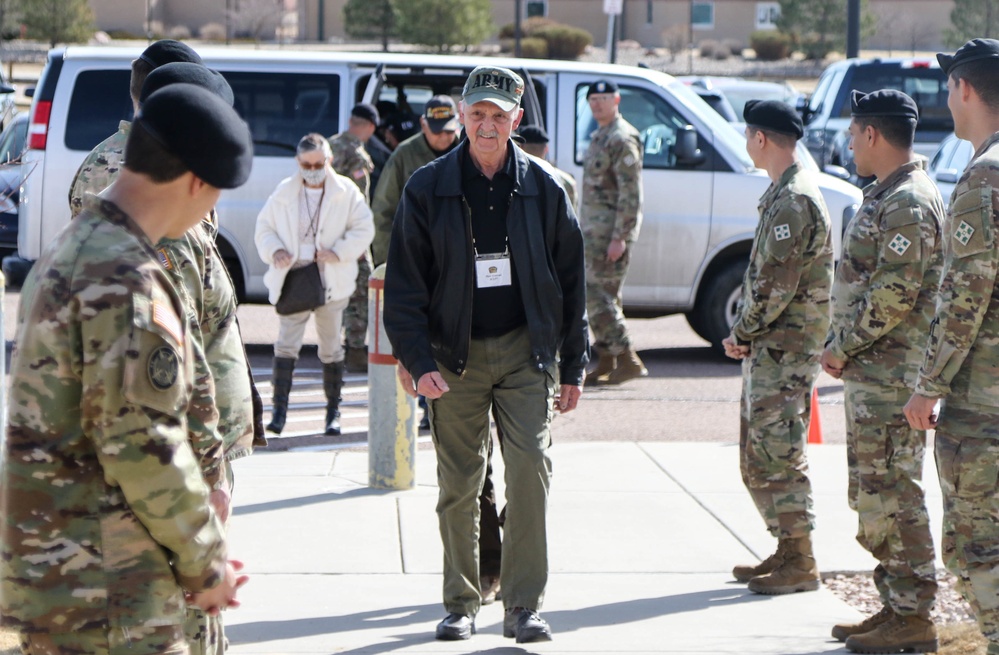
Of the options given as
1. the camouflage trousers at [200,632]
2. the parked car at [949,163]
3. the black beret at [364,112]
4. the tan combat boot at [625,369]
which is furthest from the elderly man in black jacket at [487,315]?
the parked car at [949,163]

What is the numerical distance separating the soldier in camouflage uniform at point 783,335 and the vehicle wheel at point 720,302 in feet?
17.7

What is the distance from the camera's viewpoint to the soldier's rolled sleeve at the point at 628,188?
31.3 feet

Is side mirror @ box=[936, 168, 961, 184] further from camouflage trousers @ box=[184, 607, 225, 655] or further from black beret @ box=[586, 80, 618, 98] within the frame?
camouflage trousers @ box=[184, 607, 225, 655]

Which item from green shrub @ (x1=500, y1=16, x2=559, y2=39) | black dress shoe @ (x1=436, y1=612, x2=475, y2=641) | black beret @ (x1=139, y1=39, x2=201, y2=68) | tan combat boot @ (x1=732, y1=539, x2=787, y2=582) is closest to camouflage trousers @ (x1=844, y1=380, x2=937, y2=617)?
tan combat boot @ (x1=732, y1=539, x2=787, y2=582)

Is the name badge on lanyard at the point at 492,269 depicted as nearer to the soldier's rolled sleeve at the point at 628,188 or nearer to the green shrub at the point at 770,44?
the soldier's rolled sleeve at the point at 628,188

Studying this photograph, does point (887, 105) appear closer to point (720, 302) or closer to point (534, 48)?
point (720, 302)

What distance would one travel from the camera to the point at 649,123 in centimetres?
1102

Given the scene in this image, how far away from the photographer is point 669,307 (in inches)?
434

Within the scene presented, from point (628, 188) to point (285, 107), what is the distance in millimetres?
3016

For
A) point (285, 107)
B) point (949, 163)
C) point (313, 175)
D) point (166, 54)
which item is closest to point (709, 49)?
point (949, 163)

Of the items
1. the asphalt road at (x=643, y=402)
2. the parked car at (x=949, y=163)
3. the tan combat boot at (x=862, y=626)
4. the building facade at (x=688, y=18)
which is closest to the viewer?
the tan combat boot at (x=862, y=626)

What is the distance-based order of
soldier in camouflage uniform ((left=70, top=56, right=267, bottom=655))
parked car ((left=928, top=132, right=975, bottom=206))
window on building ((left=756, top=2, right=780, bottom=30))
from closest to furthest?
soldier in camouflage uniform ((left=70, top=56, right=267, bottom=655)) → parked car ((left=928, top=132, right=975, bottom=206)) → window on building ((left=756, top=2, right=780, bottom=30))

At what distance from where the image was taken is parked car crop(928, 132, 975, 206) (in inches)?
607

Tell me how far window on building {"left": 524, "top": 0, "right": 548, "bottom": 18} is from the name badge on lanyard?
57.6m
